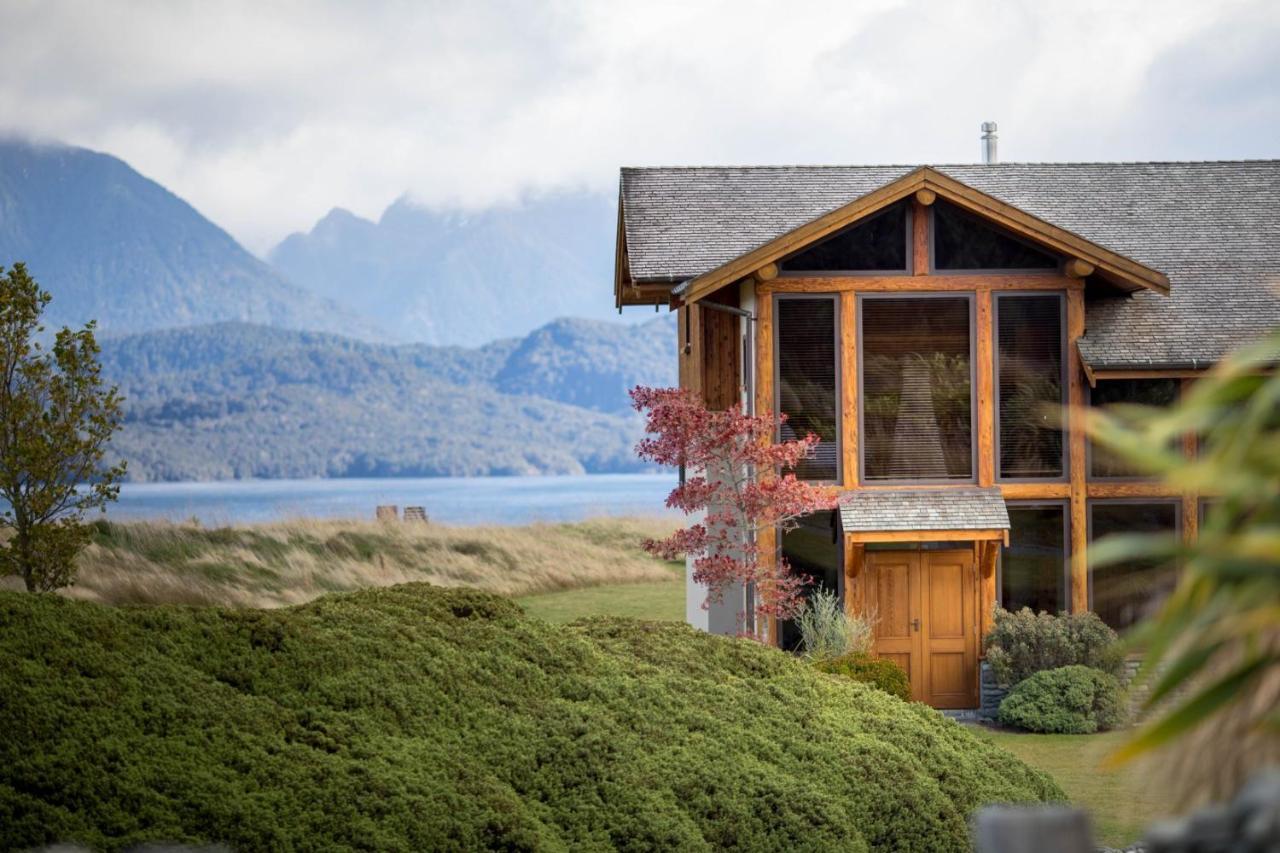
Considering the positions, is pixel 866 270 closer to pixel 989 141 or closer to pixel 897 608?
pixel 897 608

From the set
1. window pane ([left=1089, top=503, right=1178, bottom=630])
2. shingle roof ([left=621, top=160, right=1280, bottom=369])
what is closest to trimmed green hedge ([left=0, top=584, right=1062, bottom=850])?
window pane ([left=1089, top=503, right=1178, bottom=630])

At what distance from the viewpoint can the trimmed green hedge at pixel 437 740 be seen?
6598mm

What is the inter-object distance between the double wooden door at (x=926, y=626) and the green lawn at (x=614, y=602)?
766cm

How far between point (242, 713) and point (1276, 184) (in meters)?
16.3

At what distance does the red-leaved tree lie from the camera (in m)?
14.4

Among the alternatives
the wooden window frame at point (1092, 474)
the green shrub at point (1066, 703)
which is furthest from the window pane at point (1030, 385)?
the green shrub at point (1066, 703)

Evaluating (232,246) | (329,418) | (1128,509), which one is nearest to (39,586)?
(1128,509)

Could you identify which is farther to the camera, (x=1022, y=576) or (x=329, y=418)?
(x=329, y=418)

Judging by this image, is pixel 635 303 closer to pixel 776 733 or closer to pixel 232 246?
pixel 776 733

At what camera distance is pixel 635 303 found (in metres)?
19.8

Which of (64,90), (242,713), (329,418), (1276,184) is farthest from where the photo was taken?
(64,90)

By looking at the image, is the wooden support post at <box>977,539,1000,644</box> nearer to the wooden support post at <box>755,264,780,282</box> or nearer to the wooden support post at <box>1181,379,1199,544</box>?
the wooden support post at <box>1181,379,1199,544</box>

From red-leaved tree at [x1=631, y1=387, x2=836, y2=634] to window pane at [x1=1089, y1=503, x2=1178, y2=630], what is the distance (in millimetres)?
3194

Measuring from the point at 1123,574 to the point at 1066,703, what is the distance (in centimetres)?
202
